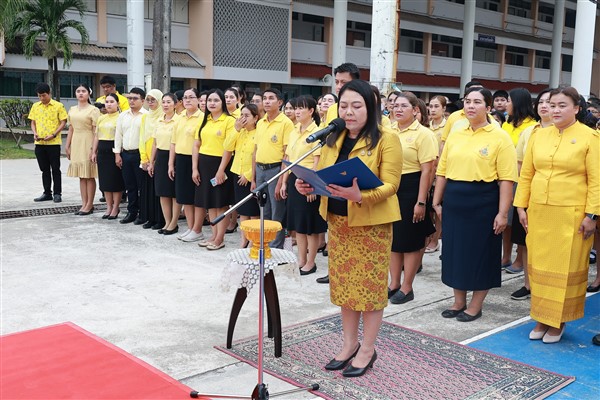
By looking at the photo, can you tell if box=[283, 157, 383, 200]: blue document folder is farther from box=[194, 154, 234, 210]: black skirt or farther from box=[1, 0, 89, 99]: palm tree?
box=[1, 0, 89, 99]: palm tree

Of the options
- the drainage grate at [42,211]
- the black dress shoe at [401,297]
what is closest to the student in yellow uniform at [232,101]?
the black dress shoe at [401,297]

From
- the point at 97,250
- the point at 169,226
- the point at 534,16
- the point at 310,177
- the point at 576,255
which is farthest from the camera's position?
the point at 534,16

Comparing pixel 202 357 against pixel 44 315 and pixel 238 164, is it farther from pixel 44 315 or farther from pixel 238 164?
pixel 238 164

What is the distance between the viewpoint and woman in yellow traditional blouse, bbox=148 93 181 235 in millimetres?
7609

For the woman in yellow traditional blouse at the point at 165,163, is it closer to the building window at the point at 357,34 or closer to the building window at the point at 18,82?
the building window at the point at 18,82

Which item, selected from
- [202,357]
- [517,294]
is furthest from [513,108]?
[202,357]

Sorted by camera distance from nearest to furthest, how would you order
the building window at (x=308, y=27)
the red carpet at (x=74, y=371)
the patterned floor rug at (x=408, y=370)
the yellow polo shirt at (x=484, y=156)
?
the red carpet at (x=74, y=371) → the patterned floor rug at (x=408, y=370) → the yellow polo shirt at (x=484, y=156) → the building window at (x=308, y=27)

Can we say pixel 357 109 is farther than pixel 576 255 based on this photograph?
No

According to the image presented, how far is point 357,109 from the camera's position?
3643 millimetres

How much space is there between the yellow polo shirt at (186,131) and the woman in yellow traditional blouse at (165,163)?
0.12m

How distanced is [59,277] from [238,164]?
7.05ft

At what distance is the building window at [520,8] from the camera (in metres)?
36.7

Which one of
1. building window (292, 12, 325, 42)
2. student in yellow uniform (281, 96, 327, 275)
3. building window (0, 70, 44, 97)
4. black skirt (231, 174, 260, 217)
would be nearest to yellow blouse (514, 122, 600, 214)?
student in yellow uniform (281, 96, 327, 275)

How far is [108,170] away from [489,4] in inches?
1240
